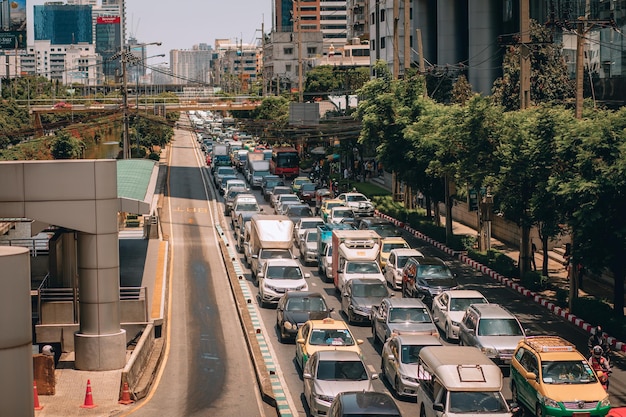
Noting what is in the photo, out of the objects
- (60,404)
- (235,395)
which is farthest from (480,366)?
(60,404)

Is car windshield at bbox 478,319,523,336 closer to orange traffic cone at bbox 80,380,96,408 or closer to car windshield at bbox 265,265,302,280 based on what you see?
orange traffic cone at bbox 80,380,96,408

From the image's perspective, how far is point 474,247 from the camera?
5269cm

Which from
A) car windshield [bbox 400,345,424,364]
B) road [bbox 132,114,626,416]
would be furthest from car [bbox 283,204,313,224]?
car windshield [bbox 400,345,424,364]

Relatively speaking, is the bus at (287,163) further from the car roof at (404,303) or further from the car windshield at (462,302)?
the car roof at (404,303)

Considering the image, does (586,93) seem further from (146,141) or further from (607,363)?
(146,141)

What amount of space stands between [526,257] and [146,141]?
79.6m

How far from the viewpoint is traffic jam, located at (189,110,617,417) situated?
23859mm

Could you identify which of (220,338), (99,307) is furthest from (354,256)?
(99,307)

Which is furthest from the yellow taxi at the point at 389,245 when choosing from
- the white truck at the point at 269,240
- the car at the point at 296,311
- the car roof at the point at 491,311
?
the car roof at the point at 491,311

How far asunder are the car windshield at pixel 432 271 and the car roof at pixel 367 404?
17.2 m

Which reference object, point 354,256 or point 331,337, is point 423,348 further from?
point 354,256

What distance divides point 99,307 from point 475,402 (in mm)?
13028

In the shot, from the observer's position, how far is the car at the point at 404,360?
27367 millimetres

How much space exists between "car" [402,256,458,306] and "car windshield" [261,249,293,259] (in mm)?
5632
